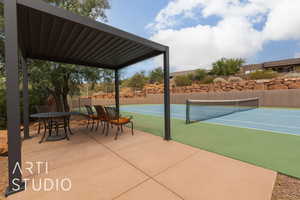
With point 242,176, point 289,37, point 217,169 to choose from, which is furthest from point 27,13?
point 289,37

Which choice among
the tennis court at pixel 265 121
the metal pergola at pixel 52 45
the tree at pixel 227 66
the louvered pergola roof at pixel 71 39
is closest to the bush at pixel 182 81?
the tree at pixel 227 66

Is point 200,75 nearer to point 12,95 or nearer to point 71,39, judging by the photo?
point 71,39

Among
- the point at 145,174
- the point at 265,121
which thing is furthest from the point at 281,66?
the point at 145,174

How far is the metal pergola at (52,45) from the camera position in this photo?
2008mm

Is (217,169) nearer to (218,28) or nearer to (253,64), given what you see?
(218,28)

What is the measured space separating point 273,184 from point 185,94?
1714 cm

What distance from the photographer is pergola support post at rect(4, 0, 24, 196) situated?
1.97m

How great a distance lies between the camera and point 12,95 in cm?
202

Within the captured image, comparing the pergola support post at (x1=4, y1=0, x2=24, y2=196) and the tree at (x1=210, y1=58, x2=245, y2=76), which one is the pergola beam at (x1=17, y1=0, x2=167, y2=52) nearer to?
the pergola support post at (x1=4, y1=0, x2=24, y2=196)

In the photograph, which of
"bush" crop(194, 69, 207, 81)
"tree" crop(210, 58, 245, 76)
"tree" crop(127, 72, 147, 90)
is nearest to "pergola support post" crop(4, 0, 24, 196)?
"bush" crop(194, 69, 207, 81)

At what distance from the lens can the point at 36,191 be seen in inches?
81.5

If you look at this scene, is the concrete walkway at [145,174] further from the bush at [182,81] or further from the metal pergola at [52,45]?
the bush at [182,81]

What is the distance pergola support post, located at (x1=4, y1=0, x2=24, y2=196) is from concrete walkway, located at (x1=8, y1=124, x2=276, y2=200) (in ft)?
1.13

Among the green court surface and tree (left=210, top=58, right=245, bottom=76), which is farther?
tree (left=210, top=58, right=245, bottom=76)
